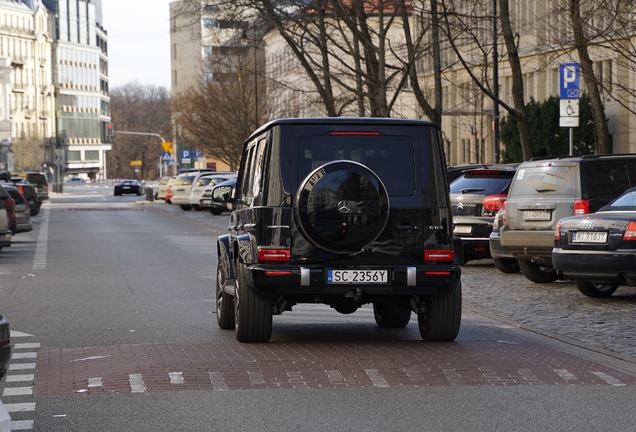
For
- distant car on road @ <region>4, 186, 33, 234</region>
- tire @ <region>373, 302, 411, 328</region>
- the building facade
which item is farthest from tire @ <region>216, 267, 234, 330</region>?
the building facade

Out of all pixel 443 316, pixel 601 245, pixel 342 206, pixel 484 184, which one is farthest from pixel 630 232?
pixel 484 184

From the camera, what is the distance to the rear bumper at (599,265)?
14.8m

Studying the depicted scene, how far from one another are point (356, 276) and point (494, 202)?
10738 mm

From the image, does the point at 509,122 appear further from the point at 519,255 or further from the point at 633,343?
the point at 633,343

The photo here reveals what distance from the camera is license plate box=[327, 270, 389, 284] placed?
11133mm

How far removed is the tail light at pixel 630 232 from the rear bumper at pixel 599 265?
16 centimetres

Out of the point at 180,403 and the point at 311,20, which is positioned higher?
the point at 311,20

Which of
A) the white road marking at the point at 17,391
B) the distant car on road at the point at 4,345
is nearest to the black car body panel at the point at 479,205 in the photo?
the white road marking at the point at 17,391

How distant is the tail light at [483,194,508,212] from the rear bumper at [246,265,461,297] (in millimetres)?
10359

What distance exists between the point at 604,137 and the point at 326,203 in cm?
1859

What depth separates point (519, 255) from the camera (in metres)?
18.6

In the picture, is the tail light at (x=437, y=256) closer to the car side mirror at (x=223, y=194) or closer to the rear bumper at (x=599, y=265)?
the car side mirror at (x=223, y=194)

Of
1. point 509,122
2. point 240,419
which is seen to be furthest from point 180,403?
point 509,122

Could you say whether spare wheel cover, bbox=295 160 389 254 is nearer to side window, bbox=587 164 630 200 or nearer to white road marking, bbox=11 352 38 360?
white road marking, bbox=11 352 38 360
